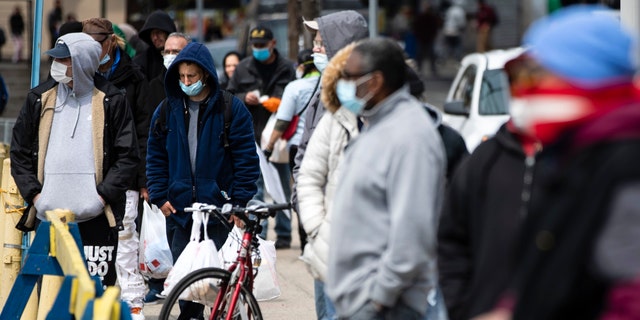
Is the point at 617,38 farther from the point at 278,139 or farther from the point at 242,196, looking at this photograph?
the point at 278,139

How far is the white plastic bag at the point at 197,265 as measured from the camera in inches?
259

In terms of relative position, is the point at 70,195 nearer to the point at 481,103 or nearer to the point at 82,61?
the point at 82,61

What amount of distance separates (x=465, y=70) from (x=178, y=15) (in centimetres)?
2297

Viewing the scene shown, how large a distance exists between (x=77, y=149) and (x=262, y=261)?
3.94 ft

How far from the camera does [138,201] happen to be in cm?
884

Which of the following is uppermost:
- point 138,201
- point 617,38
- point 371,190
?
point 617,38

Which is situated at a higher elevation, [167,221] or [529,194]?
[529,194]

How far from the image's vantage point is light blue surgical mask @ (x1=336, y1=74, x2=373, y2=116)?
4.54 meters

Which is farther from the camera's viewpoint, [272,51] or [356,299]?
[272,51]

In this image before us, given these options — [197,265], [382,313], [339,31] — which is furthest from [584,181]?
[339,31]

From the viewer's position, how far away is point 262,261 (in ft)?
23.7

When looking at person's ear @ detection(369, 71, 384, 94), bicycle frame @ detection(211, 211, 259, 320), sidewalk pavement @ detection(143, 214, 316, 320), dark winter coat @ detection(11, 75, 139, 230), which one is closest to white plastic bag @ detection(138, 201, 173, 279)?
sidewalk pavement @ detection(143, 214, 316, 320)

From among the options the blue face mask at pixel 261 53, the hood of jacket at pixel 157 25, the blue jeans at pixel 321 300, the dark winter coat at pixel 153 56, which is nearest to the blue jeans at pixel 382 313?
the blue jeans at pixel 321 300

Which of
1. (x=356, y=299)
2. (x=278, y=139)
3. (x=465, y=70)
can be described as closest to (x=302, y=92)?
(x=278, y=139)
